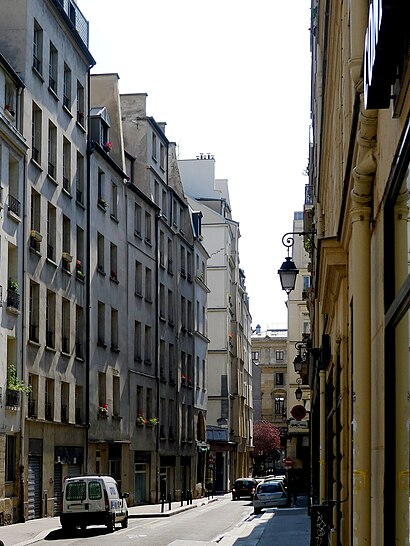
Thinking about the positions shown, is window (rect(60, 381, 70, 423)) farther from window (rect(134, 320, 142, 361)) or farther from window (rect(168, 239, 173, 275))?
window (rect(168, 239, 173, 275))

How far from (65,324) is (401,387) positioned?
35.6 meters

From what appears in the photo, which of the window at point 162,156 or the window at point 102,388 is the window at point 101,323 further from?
the window at point 162,156

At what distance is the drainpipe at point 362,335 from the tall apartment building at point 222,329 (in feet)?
215

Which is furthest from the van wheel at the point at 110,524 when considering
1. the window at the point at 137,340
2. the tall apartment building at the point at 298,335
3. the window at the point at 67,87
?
the tall apartment building at the point at 298,335

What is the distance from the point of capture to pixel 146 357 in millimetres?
54719

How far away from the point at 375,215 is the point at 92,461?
3727 centimetres

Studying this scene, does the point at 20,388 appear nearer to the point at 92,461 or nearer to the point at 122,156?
the point at 92,461

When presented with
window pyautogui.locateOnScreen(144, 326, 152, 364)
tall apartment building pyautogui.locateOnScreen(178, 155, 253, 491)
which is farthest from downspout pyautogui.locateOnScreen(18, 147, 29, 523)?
tall apartment building pyautogui.locateOnScreen(178, 155, 253, 491)

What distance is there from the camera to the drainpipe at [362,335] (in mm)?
7435

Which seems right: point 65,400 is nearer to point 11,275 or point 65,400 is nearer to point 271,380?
point 11,275

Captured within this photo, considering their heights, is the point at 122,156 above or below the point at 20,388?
above

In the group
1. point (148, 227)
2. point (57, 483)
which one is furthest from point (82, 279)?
point (148, 227)

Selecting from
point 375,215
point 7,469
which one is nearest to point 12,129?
point 7,469

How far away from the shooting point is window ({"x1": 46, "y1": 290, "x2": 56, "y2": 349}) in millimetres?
38688
